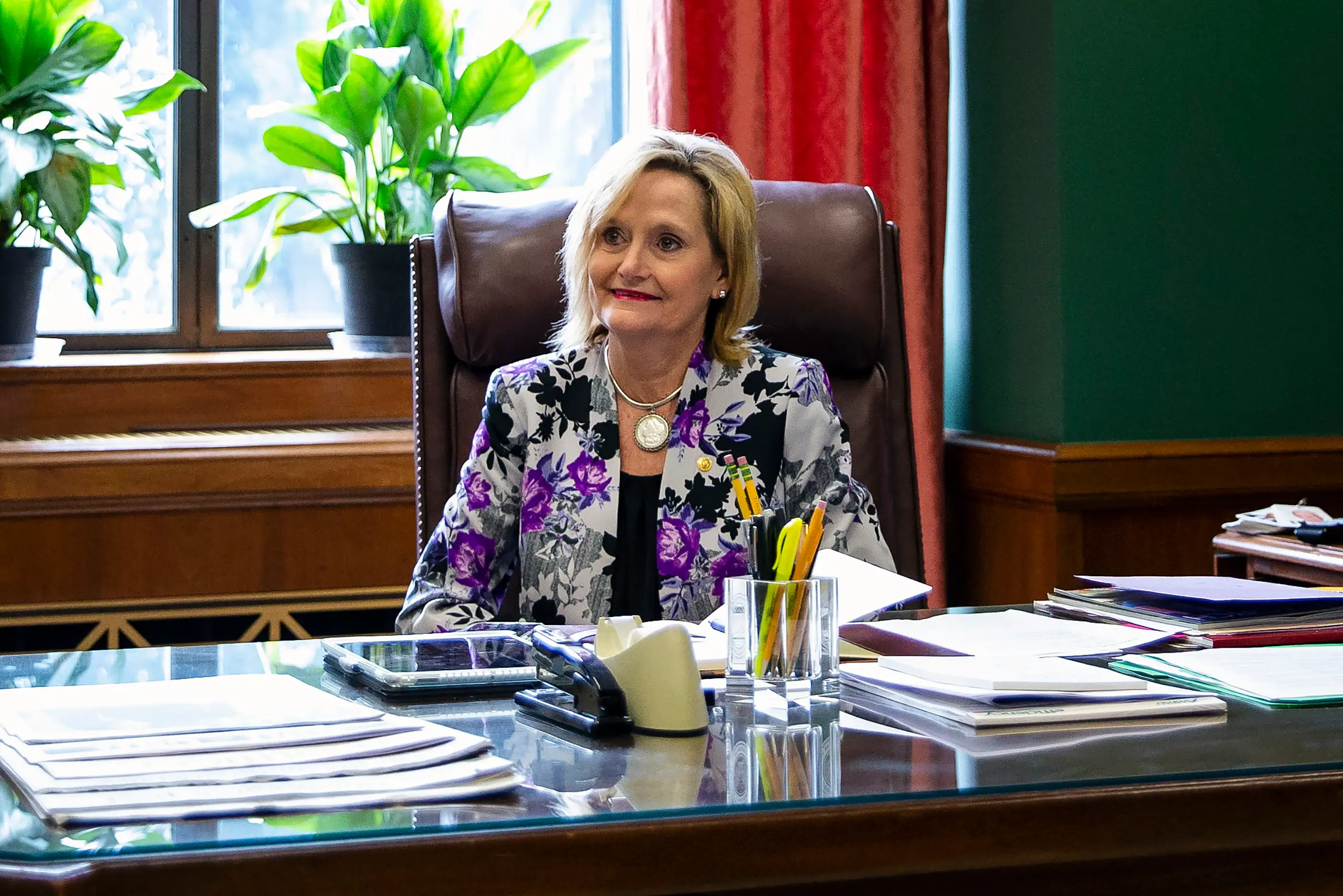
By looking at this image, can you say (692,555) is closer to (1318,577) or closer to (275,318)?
(1318,577)

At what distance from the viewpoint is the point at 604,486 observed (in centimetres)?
173

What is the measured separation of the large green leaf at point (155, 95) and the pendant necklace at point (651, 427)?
122 cm

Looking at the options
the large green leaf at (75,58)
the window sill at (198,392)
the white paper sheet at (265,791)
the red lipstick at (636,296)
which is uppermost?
the large green leaf at (75,58)

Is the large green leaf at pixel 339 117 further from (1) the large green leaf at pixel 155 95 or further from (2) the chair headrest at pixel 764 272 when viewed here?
(2) the chair headrest at pixel 764 272

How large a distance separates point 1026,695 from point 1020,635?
0.90 ft

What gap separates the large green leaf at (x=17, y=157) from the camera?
93.3 inches

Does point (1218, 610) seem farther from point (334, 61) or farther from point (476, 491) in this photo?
point (334, 61)

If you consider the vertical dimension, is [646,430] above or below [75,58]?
below

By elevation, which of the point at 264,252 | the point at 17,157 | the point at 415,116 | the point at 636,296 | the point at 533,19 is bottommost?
the point at 636,296

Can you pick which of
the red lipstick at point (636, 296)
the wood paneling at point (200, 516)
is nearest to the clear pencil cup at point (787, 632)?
the red lipstick at point (636, 296)

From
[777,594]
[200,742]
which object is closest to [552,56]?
[777,594]

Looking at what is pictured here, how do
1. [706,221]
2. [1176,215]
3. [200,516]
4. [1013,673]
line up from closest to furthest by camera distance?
[1013,673] < [706,221] < [200,516] < [1176,215]

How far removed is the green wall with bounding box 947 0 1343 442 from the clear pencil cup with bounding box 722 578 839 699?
1.61 meters

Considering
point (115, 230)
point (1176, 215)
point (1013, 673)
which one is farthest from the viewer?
point (115, 230)
